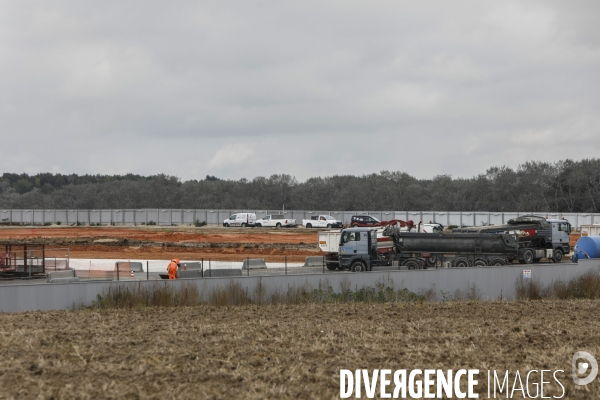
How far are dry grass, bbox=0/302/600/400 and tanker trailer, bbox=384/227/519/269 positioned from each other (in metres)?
14.9

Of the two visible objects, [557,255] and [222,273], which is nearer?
[222,273]

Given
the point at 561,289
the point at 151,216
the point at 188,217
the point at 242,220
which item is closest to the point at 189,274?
the point at 561,289

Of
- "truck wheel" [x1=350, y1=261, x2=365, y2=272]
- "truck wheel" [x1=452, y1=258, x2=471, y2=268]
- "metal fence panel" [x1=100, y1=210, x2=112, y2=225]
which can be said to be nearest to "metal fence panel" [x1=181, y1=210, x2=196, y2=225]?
"metal fence panel" [x1=100, y1=210, x2=112, y2=225]

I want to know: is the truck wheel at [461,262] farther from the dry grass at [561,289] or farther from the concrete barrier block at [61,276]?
the concrete barrier block at [61,276]

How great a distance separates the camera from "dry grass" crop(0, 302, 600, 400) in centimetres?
1272

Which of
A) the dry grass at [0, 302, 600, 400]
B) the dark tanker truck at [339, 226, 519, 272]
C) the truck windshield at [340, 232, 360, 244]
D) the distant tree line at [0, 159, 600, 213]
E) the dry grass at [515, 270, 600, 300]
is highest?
the distant tree line at [0, 159, 600, 213]

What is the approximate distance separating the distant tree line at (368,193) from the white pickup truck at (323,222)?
4147 cm

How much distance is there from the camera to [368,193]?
5285 inches

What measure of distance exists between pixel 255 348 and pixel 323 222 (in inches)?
2818

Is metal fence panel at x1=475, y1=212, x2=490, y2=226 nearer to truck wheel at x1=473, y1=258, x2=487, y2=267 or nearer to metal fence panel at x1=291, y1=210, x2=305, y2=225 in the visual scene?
metal fence panel at x1=291, y1=210, x2=305, y2=225

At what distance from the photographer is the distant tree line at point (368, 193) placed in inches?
4429

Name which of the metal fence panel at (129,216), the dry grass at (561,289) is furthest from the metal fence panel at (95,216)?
the dry grass at (561,289)

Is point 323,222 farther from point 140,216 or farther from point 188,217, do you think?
point 140,216

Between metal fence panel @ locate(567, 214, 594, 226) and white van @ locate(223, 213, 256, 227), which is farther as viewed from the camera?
white van @ locate(223, 213, 256, 227)
